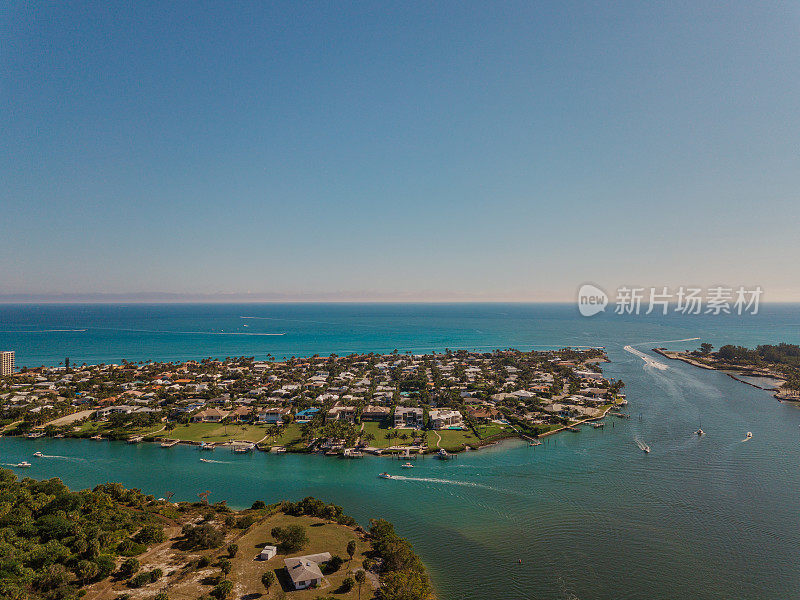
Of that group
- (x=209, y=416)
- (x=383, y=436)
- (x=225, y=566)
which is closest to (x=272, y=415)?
(x=209, y=416)

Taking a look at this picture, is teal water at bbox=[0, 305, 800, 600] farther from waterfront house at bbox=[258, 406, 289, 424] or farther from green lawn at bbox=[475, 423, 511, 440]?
waterfront house at bbox=[258, 406, 289, 424]

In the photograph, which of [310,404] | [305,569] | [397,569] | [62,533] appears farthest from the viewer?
[310,404]

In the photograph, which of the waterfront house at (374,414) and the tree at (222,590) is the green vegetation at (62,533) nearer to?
the tree at (222,590)

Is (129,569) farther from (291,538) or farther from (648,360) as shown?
(648,360)

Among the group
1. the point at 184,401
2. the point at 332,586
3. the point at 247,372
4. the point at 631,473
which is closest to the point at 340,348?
the point at 247,372

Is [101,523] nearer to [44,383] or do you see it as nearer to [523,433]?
[523,433]

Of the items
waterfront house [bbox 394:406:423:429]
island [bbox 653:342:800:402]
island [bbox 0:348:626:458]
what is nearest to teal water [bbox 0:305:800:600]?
island [bbox 0:348:626:458]
